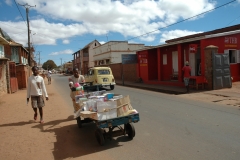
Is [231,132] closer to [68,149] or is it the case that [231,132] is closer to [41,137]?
[68,149]

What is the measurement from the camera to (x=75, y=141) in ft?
16.7

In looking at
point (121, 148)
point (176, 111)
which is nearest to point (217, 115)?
point (176, 111)

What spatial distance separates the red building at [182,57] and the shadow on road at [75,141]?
984 centimetres

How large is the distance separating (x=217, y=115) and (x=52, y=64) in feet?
Answer: 408

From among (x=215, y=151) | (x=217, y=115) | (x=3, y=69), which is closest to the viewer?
(x=215, y=151)

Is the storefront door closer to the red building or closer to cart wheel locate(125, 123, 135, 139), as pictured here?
the red building

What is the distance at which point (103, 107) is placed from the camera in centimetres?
459

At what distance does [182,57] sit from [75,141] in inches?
535

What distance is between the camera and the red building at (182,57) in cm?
1412

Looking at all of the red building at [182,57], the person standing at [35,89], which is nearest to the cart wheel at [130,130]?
the person standing at [35,89]

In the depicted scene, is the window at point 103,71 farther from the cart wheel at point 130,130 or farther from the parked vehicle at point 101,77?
the cart wheel at point 130,130

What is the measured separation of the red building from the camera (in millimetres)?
14125

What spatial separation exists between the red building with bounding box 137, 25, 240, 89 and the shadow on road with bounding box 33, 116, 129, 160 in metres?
9.84

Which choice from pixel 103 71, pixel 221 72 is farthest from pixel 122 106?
pixel 103 71
